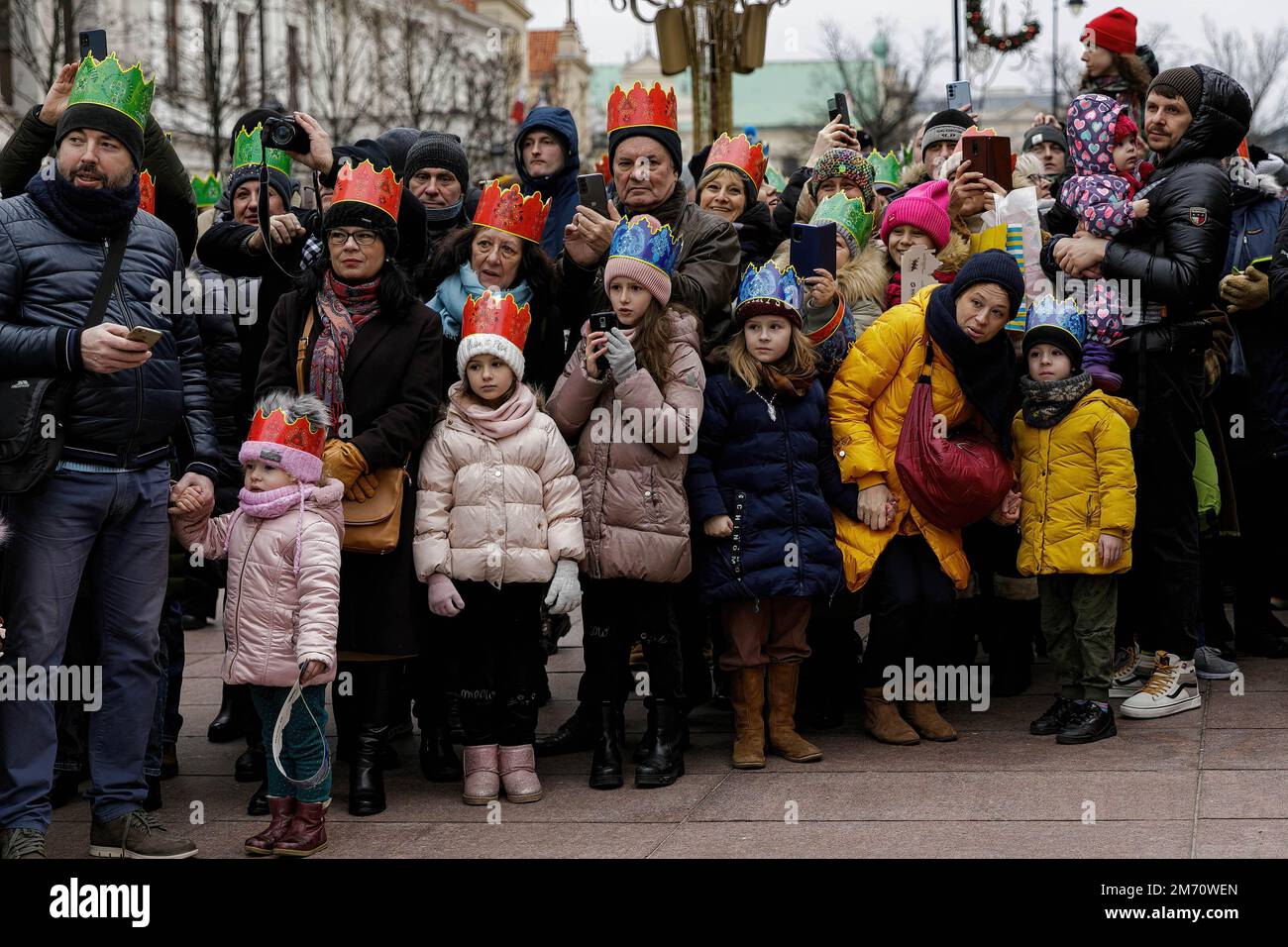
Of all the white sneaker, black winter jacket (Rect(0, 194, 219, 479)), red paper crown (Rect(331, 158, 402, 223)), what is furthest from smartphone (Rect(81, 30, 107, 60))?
the white sneaker

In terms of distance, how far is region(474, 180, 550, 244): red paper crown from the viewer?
650 cm

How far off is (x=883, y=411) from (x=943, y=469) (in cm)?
37

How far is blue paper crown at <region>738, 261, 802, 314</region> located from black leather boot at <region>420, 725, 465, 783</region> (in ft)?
7.01

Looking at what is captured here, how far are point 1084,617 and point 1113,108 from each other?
7.50 feet

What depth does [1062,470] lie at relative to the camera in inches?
260

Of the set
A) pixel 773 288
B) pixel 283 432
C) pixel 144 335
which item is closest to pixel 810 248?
pixel 773 288

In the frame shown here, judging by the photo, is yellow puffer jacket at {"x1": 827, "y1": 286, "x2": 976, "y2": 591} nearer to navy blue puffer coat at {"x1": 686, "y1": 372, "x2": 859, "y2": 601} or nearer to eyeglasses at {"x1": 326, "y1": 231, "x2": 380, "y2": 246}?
navy blue puffer coat at {"x1": 686, "y1": 372, "x2": 859, "y2": 601}

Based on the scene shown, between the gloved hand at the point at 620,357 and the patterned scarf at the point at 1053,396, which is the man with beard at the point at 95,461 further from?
the patterned scarf at the point at 1053,396

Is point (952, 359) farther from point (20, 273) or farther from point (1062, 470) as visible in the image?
point (20, 273)

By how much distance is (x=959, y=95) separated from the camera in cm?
818

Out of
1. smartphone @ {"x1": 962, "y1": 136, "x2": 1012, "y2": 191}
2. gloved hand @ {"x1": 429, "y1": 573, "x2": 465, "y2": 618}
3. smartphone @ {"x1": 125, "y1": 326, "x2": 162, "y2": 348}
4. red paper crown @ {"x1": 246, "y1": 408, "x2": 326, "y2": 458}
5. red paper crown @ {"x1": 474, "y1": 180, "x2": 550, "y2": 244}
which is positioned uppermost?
smartphone @ {"x1": 962, "y1": 136, "x2": 1012, "y2": 191}

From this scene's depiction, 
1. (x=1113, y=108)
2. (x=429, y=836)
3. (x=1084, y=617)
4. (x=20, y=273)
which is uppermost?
(x=1113, y=108)

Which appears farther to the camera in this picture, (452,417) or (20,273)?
(452,417)

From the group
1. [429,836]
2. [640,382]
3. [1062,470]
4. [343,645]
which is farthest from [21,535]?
[1062,470]
